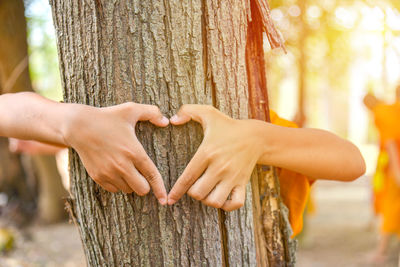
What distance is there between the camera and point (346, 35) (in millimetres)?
7746

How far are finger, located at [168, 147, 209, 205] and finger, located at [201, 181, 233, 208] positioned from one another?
0.07m

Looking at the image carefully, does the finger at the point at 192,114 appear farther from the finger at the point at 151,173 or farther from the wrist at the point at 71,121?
the wrist at the point at 71,121

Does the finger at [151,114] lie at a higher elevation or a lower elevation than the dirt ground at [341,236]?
higher

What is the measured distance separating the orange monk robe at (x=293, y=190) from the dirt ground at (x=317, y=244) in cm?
462

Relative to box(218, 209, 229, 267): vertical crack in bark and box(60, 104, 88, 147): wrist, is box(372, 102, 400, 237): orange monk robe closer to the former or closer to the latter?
box(218, 209, 229, 267): vertical crack in bark

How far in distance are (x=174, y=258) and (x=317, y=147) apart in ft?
1.95

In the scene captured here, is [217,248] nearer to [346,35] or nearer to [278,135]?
[278,135]

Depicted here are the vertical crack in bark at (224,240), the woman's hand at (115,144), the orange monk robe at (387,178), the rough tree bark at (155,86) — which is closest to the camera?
the woman's hand at (115,144)

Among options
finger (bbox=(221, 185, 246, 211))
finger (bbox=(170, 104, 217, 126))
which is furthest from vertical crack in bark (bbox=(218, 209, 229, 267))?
finger (bbox=(170, 104, 217, 126))

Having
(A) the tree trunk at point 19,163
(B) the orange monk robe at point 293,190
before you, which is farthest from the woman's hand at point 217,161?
(A) the tree trunk at point 19,163

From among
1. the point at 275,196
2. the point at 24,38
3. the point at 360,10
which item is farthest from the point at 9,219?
the point at 275,196

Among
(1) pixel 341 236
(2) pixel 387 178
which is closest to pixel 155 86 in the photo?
(2) pixel 387 178

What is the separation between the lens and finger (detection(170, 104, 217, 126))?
129cm

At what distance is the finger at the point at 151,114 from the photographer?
48.6 inches
